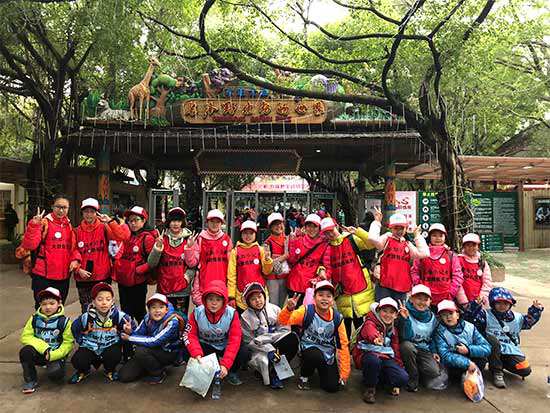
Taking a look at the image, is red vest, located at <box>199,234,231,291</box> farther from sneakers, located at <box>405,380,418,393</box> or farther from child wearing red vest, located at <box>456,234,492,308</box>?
child wearing red vest, located at <box>456,234,492,308</box>

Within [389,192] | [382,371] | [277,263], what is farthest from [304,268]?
[389,192]

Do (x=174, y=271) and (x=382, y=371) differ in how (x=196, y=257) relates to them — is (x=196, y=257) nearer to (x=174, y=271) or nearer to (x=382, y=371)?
(x=174, y=271)

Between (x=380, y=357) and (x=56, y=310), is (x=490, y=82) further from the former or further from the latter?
(x=56, y=310)

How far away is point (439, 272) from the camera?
3.79 metres

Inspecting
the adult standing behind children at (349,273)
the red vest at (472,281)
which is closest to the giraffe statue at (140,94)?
the adult standing behind children at (349,273)

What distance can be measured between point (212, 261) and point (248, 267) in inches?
14.1

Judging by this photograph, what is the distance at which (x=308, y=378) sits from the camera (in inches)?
131

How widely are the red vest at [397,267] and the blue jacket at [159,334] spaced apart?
200cm

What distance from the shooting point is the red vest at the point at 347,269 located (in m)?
3.74

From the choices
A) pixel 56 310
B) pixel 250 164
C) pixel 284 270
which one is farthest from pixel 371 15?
pixel 56 310

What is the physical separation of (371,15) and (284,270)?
6285 mm

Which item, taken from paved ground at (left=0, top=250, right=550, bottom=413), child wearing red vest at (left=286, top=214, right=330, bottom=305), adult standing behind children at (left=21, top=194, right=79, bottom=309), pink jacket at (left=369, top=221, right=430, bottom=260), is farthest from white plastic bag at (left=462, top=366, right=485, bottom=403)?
adult standing behind children at (left=21, top=194, right=79, bottom=309)

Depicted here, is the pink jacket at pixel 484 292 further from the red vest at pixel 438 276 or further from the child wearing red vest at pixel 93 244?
the child wearing red vest at pixel 93 244

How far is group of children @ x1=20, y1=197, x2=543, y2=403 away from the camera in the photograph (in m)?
3.23
